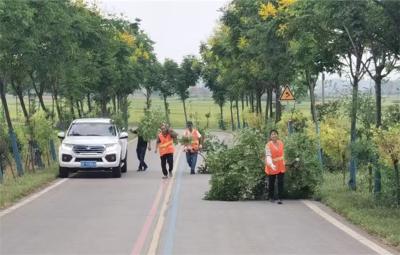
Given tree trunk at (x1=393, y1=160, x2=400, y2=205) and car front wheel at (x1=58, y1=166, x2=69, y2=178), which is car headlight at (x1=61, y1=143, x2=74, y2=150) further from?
tree trunk at (x1=393, y1=160, x2=400, y2=205)

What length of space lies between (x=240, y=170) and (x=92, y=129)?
27.0ft

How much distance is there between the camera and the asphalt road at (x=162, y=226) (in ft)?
32.6

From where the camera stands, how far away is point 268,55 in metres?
25.5

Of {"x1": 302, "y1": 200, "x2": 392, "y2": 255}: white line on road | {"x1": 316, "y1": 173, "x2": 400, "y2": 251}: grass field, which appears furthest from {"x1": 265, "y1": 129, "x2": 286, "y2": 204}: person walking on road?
{"x1": 316, "y1": 173, "x2": 400, "y2": 251}: grass field

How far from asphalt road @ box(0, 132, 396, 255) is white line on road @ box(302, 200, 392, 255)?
0.08 metres

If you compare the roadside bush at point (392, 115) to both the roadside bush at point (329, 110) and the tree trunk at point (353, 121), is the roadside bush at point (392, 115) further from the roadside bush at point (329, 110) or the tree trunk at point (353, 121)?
the roadside bush at point (329, 110)

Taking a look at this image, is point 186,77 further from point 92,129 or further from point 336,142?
point 336,142

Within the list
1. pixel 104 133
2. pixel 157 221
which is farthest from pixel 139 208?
pixel 104 133

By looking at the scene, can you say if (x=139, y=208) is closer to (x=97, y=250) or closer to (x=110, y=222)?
(x=110, y=222)

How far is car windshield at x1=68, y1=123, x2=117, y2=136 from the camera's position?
A: 75.3 ft

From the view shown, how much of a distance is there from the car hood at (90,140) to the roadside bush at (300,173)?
24.1ft

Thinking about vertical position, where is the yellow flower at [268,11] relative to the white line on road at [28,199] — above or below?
above

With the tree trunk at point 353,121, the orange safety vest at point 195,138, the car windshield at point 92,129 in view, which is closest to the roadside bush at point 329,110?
the orange safety vest at point 195,138

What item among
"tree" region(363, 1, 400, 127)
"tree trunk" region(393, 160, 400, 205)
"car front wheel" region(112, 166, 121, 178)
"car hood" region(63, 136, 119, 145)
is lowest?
"car front wheel" region(112, 166, 121, 178)
